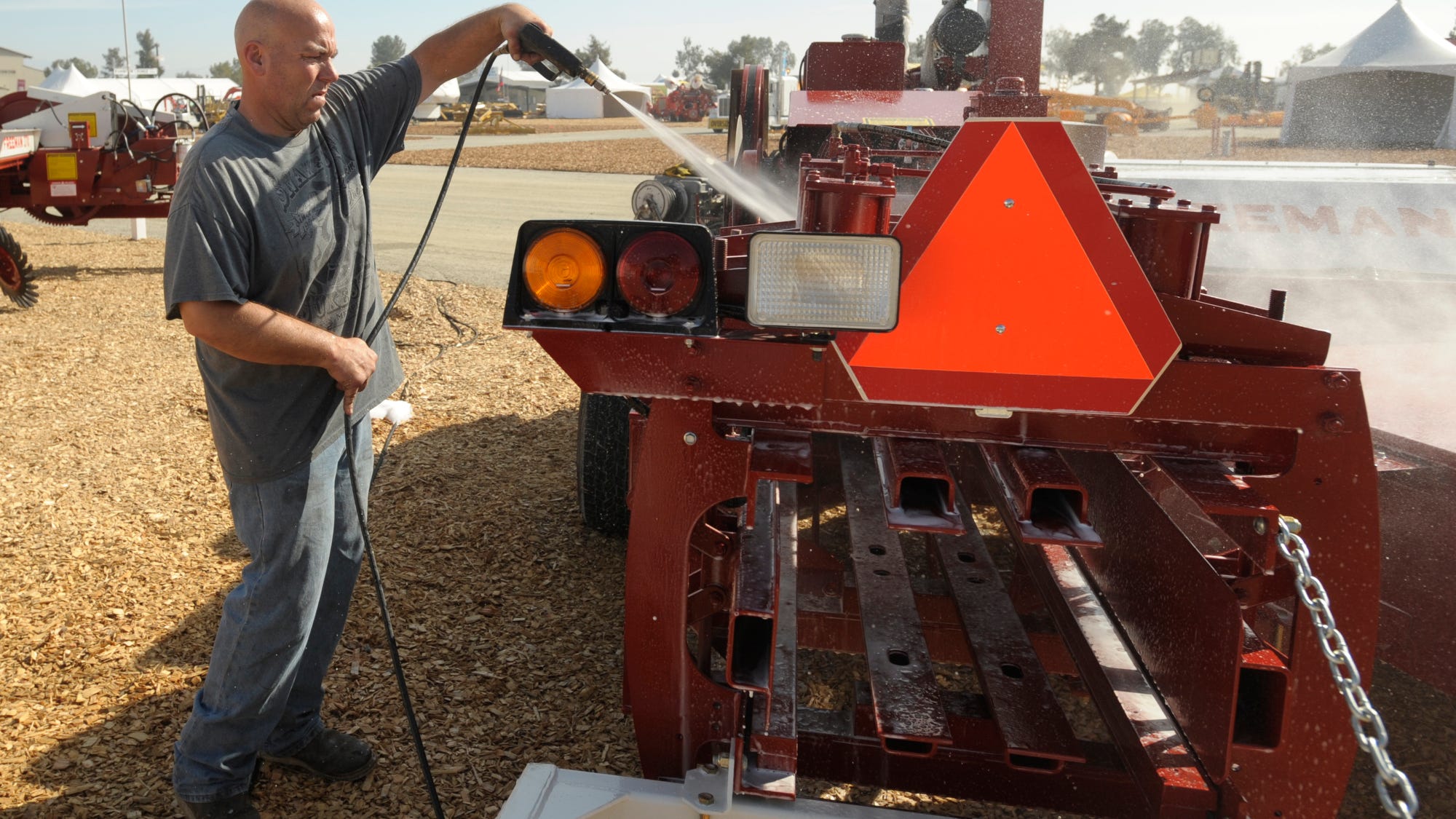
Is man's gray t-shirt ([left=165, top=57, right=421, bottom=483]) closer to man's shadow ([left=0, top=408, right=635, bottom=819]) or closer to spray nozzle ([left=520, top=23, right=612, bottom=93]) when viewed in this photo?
spray nozzle ([left=520, top=23, right=612, bottom=93])

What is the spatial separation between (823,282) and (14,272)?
27.9 feet

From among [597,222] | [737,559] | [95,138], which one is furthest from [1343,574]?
[95,138]

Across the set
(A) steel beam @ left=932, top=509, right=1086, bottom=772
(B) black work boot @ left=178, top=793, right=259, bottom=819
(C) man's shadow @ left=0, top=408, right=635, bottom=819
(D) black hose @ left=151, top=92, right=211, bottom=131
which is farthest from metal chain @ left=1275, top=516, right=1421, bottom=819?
(D) black hose @ left=151, top=92, right=211, bottom=131

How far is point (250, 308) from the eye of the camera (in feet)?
A: 6.78

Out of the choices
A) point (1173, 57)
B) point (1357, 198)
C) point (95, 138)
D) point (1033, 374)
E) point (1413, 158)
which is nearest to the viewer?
point (1033, 374)

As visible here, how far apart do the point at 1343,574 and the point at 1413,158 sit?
17.5 metres

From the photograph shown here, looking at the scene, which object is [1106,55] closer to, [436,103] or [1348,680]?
[436,103]

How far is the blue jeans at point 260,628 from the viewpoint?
2.31m

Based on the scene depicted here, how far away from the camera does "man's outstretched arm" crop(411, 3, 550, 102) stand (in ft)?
8.96

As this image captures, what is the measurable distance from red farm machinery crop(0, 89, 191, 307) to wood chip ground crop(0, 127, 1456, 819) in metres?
3.31

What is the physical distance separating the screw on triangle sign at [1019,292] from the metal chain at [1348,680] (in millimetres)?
348

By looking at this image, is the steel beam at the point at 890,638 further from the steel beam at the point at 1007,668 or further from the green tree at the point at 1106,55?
the green tree at the point at 1106,55

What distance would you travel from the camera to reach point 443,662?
3.17 m

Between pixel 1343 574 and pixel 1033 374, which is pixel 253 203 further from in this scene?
pixel 1343 574
